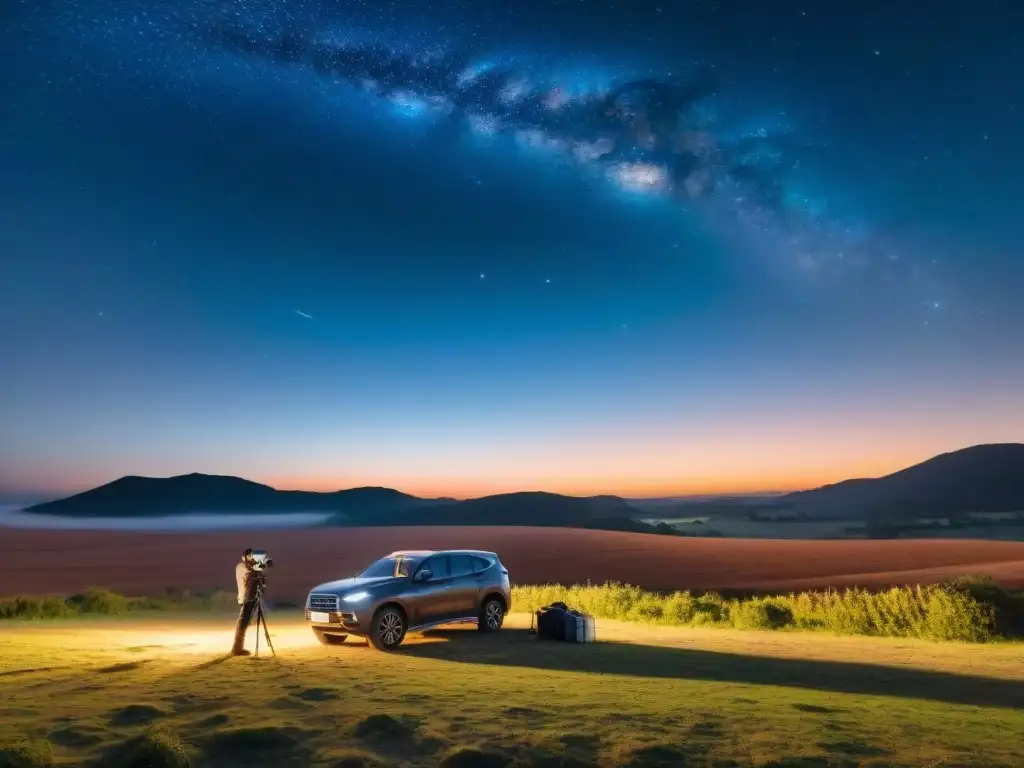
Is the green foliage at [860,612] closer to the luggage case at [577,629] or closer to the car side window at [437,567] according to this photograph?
the luggage case at [577,629]

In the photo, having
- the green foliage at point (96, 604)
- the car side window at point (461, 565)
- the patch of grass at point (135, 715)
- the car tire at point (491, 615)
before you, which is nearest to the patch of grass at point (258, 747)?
the patch of grass at point (135, 715)

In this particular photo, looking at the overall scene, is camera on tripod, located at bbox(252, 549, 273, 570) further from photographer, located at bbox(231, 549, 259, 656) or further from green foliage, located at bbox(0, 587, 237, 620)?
green foliage, located at bbox(0, 587, 237, 620)

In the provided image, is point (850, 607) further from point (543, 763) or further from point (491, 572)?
point (543, 763)

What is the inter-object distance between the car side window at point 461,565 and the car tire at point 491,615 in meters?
0.93

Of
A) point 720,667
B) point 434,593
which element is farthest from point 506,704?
point 434,593

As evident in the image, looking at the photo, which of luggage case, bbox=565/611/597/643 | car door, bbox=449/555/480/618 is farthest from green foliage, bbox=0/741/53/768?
luggage case, bbox=565/611/597/643

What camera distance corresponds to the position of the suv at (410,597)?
1827 centimetres

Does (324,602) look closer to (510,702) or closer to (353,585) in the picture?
(353,585)

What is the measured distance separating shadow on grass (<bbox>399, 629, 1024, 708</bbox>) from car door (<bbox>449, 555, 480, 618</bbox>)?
691mm

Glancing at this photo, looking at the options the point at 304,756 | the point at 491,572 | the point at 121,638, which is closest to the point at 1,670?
the point at 121,638

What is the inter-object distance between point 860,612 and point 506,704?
669 inches

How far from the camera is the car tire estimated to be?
20.7 m

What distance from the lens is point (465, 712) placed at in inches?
432

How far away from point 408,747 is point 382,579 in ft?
32.8
